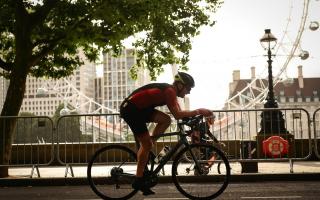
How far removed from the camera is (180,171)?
6234 mm

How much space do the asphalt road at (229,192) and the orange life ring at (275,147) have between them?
3.86 feet

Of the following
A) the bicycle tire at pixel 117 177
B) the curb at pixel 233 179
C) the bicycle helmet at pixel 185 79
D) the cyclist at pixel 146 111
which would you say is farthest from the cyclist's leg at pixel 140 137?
the curb at pixel 233 179

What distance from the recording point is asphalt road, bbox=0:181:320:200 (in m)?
6.94

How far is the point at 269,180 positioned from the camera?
9352 millimetres

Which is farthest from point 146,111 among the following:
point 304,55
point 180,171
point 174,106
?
point 304,55

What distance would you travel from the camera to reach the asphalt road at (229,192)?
6.94m

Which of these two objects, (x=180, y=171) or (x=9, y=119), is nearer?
(x=180, y=171)

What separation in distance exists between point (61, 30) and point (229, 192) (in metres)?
5.61

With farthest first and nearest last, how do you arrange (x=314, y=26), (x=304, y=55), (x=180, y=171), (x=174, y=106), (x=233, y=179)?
(x=304, y=55) < (x=314, y=26) < (x=233, y=179) < (x=180, y=171) < (x=174, y=106)

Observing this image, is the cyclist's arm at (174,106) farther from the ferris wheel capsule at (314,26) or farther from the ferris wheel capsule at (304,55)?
the ferris wheel capsule at (304,55)

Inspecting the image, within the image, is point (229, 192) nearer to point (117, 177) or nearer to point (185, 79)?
point (117, 177)

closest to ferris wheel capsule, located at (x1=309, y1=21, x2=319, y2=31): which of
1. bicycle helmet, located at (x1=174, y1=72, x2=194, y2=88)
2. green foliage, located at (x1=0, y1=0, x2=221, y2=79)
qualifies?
A: green foliage, located at (x1=0, y1=0, x2=221, y2=79)

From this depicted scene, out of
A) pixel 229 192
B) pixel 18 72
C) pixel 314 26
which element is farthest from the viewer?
pixel 314 26

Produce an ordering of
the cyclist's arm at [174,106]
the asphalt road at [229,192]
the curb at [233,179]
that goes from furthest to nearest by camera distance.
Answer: the curb at [233,179]
the asphalt road at [229,192]
the cyclist's arm at [174,106]
